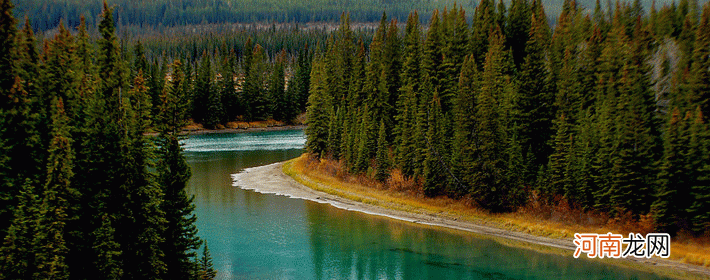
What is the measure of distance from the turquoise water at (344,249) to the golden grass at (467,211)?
10.8 feet

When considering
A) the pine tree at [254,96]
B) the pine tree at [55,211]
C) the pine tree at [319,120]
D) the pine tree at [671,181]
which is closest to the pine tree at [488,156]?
the pine tree at [671,181]

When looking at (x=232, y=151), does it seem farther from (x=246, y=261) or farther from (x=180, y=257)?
(x=180, y=257)

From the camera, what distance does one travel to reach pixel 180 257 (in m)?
31.1

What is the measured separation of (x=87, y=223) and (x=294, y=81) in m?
136

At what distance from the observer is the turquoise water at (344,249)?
1567 inches

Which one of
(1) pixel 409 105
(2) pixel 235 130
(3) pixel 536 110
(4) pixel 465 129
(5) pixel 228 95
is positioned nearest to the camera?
(4) pixel 465 129

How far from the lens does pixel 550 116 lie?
5606 centimetres

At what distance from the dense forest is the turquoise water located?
6.40 m

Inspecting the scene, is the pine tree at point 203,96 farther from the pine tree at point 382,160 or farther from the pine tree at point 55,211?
the pine tree at point 55,211

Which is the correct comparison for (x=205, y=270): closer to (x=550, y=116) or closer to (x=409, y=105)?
(x=409, y=105)

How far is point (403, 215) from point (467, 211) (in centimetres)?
617

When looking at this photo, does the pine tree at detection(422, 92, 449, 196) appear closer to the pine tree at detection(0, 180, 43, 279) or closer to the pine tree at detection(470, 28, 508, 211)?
the pine tree at detection(470, 28, 508, 211)

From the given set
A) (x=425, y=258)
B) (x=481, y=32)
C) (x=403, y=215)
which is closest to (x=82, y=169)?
(x=425, y=258)

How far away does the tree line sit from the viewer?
2344 cm
